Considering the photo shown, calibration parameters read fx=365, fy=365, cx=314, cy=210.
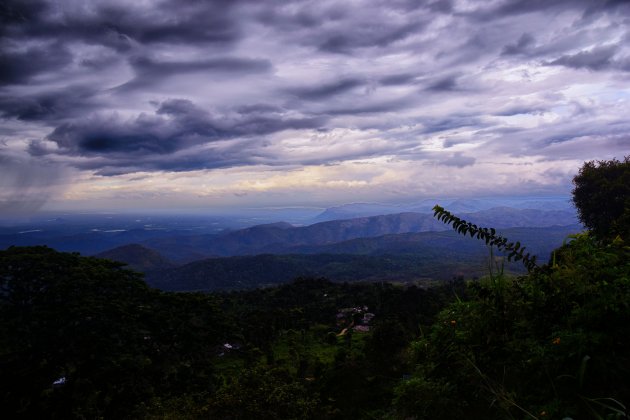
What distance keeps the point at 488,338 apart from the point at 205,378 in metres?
16.8

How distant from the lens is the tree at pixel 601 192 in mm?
34938

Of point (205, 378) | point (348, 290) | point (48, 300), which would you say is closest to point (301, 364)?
point (205, 378)

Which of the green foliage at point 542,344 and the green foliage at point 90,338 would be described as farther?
the green foliage at point 90,338

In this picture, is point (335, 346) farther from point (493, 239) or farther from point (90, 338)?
point (493, 239)

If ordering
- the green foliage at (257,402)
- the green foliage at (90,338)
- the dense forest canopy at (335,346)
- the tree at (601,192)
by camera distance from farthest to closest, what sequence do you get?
the tree at (601,192), the green foliage at (90,338), the green foliage at (257,402), the dense forest canopy at (335,346)

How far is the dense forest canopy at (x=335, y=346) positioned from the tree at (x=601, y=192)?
190mm

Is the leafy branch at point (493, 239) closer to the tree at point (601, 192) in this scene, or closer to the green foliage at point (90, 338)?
the green foliage at point (90, 338)

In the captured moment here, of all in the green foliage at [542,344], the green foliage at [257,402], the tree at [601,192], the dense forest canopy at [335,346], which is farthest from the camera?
the tree at [601,192]

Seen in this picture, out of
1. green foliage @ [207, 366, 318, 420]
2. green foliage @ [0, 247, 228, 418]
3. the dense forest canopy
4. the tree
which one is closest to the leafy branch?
the dense forest canopy

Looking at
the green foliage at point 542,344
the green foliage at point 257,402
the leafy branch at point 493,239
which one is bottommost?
the green foliage at point 257,402

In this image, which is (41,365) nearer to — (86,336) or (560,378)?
(86,336)

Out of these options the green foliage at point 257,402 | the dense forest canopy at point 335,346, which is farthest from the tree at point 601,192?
the green foliage at point 257,402

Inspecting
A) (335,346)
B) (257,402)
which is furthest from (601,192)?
(257,402)

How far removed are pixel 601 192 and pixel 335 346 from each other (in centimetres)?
3039
